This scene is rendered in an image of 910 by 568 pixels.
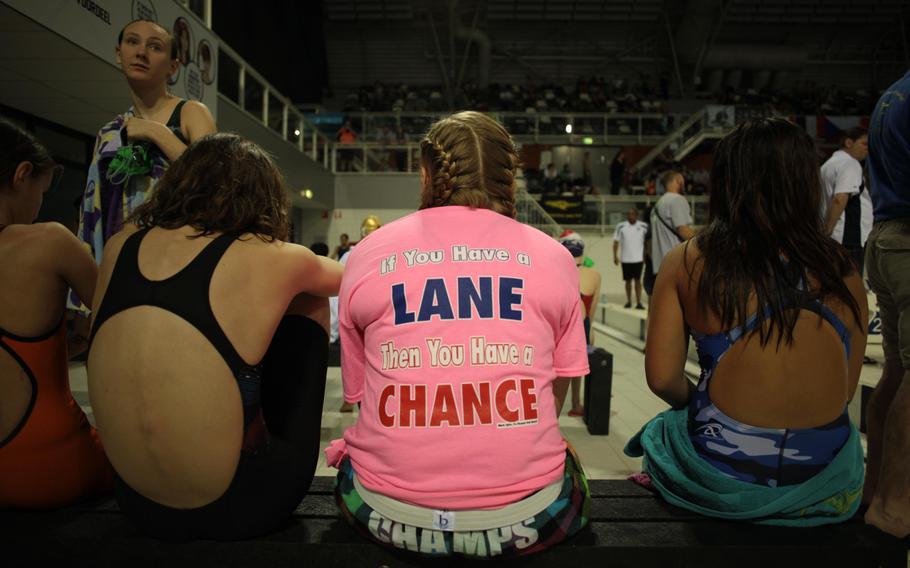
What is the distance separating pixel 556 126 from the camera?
1764cm

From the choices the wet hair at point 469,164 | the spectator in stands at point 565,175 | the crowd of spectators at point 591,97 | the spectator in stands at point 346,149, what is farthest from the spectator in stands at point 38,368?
the crowd of spectators at point 591,97

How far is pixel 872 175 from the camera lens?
A: 186 centimetres

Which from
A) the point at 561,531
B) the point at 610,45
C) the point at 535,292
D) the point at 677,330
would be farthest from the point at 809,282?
the point at 610,45

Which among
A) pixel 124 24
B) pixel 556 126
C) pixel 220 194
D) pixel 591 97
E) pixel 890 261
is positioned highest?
pixel 591 97

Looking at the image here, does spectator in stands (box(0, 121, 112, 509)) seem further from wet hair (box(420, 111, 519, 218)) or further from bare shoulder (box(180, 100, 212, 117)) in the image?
wet hair (box(420, 111, 519, 218))

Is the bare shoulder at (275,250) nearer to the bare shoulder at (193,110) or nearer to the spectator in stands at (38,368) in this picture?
the spectator in stands at (38,368)

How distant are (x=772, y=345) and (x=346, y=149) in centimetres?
1539

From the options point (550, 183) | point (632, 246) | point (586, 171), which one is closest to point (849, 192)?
point (632, 246)

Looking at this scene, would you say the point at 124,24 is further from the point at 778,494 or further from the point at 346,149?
the point at 346,149

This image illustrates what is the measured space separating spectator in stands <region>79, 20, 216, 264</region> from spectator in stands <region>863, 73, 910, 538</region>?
2223mm

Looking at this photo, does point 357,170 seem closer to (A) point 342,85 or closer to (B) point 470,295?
(A) point 342,85

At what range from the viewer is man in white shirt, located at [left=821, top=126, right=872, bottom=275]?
3799mm

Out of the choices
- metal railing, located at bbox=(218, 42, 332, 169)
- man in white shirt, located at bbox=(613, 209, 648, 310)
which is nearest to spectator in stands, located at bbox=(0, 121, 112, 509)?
metal railing, located at bbox=(218, 42, 332, 169)

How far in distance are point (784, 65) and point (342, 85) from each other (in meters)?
16.4
